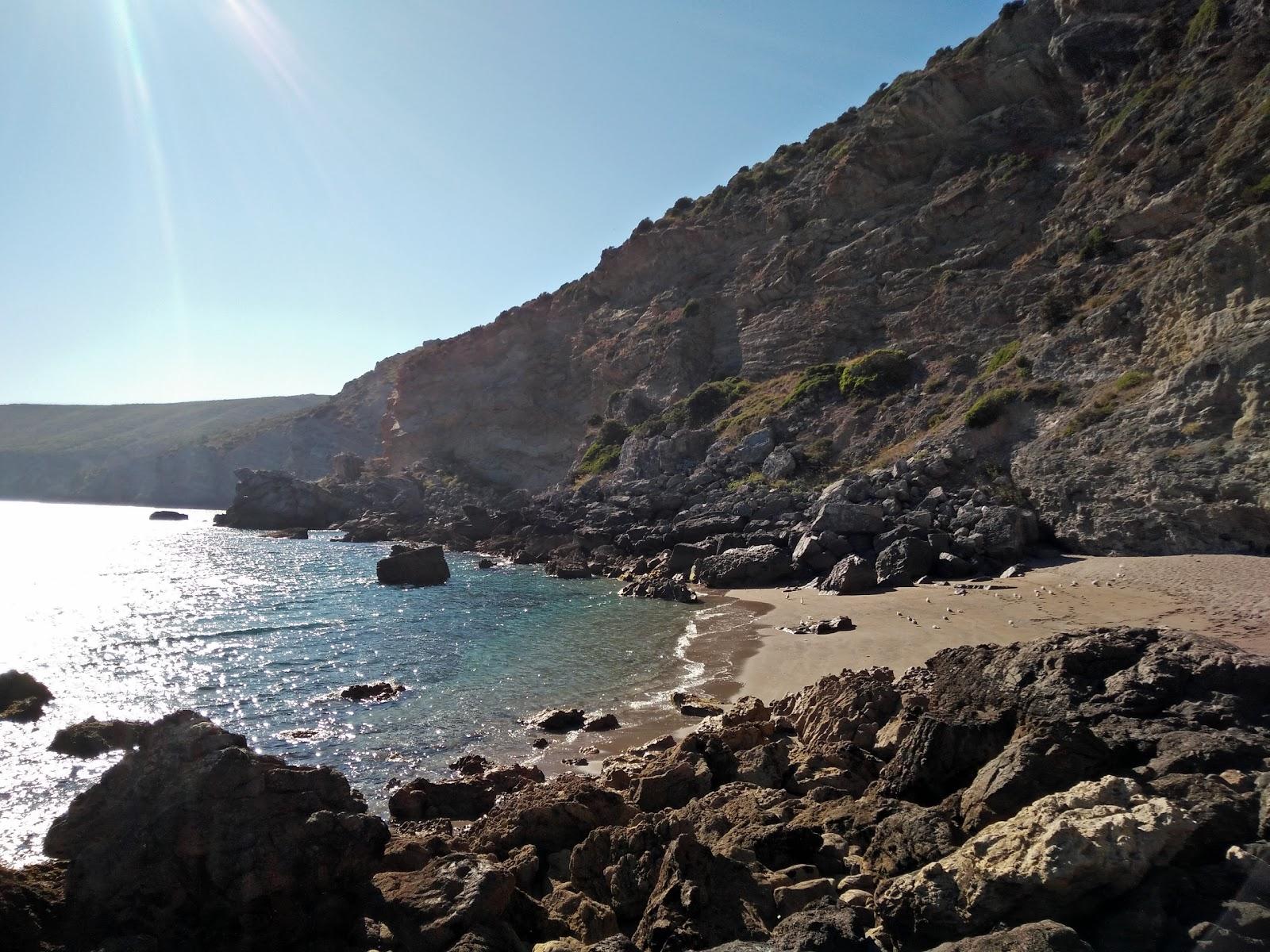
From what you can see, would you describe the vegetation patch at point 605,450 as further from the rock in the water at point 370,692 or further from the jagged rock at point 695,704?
the jagged rock at point 695,704

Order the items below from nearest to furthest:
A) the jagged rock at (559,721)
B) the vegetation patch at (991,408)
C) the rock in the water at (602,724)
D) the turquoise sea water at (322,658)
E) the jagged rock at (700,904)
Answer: the jagged rock at (700,904) < the turquoise sea water at (322,658) < the rock in the water at (602,724) < the jagged rock at (559,721) < the vegetation patch at (991,408)

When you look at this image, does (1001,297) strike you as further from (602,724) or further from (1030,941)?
(1030,941)

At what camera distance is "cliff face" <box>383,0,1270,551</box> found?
20828mm

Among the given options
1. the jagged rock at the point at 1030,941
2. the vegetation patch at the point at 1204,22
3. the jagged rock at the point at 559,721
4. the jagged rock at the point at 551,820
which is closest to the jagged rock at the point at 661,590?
the jagged rock at the point at 559,721

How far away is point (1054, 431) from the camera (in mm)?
24266

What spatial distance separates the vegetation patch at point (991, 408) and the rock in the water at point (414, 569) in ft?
73.1

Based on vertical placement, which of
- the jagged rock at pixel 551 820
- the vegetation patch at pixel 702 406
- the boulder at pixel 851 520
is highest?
the vegetation patch at pixel 702 406

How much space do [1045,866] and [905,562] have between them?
734 inches

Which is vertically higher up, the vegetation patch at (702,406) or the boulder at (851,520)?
the vegetation patch at (702,406)

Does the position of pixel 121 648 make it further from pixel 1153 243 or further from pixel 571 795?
pixel 1153 243

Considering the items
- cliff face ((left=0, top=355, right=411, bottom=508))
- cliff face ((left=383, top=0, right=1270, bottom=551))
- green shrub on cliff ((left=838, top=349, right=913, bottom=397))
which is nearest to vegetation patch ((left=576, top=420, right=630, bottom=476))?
cliff face ((left=383, top=0, right=1270, bottom=551))

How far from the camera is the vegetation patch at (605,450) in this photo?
52.2 m

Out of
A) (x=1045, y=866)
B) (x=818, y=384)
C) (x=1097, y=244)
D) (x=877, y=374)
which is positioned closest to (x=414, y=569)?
(x=818, y=384)

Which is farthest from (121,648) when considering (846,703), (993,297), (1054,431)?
(993,297)
